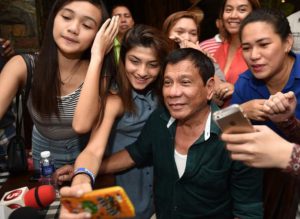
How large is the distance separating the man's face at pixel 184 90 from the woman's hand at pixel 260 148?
0.60 metres

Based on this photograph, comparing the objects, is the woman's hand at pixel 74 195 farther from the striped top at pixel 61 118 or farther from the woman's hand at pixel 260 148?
the striped top at pixel 61 118

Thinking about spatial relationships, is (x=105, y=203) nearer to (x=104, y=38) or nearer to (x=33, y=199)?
(x=33, y=199)

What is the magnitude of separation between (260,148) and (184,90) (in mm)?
666

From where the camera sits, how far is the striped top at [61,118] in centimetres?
189

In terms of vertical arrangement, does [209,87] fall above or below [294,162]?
above

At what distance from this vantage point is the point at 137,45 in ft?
6.74

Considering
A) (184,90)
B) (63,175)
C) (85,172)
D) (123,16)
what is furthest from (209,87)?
(123,16)

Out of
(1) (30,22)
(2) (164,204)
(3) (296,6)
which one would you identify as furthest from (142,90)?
(3) (296,6)

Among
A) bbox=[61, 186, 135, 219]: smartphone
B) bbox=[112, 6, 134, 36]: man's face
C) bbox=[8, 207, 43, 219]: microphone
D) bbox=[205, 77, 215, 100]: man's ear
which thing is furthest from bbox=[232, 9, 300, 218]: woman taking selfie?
bbox=[112, 6, 134, 36]: man's face

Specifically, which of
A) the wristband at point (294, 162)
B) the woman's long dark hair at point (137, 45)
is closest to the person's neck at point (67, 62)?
the woman's long dark hair at point (137, 45)

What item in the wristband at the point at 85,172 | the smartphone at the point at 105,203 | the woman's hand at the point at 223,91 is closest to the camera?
the smartphone at the point at 105,203

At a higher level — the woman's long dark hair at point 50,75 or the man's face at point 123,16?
the man's face at point 123,16

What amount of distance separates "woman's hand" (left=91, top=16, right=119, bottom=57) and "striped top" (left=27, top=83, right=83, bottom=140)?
215mm

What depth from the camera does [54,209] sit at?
1.56 m
